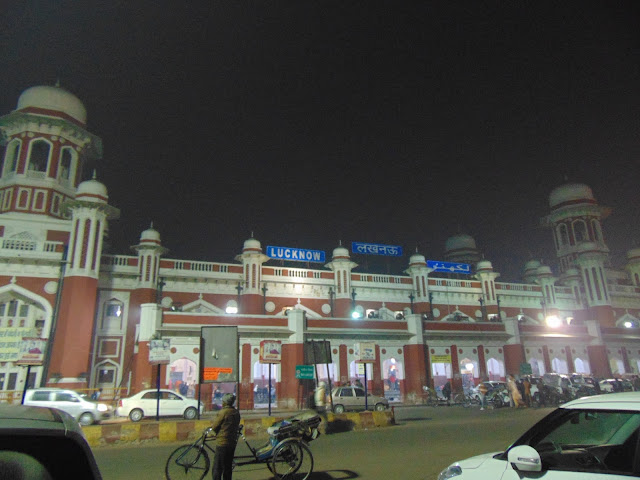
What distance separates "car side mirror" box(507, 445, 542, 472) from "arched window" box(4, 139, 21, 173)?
123 feet

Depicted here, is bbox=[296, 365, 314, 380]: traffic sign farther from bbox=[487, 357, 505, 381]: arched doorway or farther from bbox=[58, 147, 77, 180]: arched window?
bbox=[58, 147, 77, 180]: arched window

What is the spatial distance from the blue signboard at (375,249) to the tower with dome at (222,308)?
11.3 feet

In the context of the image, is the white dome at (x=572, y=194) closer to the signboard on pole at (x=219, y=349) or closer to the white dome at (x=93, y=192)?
the signboard on pole at (x=219, y=349)

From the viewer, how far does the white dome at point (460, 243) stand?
193 ft

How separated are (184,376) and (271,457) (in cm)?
1976

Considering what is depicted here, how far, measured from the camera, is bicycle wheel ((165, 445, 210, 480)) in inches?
308

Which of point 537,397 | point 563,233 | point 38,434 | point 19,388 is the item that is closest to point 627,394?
point 38,434

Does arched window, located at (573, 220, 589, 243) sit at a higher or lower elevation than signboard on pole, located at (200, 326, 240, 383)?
higher

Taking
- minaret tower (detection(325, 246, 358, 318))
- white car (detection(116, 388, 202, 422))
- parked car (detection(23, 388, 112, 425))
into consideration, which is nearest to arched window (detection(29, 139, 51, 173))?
parked car (detection(23, 388, 112, 425))

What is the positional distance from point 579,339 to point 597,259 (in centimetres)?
1008

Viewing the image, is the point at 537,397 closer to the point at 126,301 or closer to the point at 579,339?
the point at 579,339

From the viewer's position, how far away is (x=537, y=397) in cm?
2694

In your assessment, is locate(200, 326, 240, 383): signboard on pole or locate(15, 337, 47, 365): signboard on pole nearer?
locate(15, 337, 47, 365): signboard on pole

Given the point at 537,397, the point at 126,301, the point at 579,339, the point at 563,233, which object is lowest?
the point at 537,397
